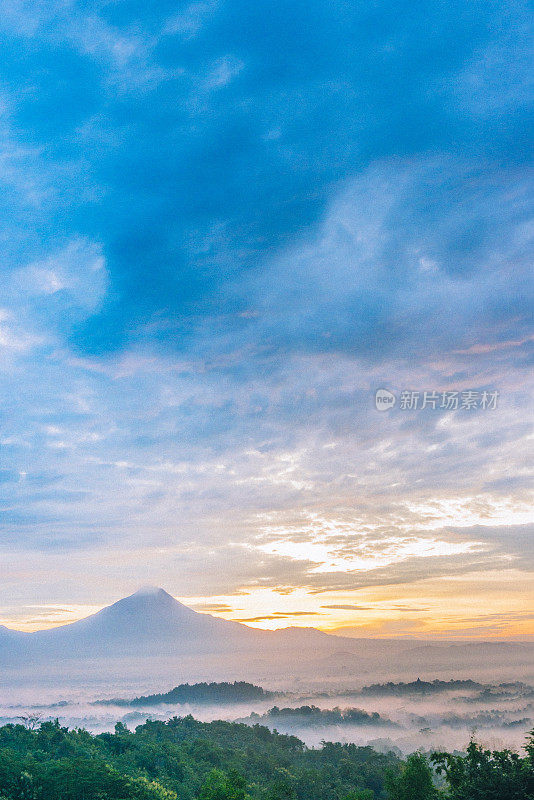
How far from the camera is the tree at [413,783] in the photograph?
44.9 m

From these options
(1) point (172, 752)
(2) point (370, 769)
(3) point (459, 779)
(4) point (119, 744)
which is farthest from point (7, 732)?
(3) point (459, 779)

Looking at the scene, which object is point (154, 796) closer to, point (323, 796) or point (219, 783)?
point (219, 783)

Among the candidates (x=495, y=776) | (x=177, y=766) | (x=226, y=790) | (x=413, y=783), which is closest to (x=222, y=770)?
(x=177, y=766)

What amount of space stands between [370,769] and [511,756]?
6497cm

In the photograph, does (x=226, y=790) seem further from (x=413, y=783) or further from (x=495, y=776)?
(x=495, y=776)

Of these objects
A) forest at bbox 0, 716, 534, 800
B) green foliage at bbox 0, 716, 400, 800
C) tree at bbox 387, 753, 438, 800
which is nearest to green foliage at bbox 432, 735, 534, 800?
forest at bbox 0, 716, 534, 800

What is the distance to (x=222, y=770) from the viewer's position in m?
80.0

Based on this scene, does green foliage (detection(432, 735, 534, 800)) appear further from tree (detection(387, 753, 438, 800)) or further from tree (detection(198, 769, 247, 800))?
tree (detection(198, 769, 247, 800))

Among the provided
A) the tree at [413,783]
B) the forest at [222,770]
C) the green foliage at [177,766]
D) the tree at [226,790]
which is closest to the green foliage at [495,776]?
the forest at [222,770]

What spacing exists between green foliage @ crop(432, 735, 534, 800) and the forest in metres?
0.05

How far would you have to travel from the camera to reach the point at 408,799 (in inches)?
1773

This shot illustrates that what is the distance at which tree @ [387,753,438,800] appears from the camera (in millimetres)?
44906

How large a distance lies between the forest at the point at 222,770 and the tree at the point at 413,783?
0.24 feet

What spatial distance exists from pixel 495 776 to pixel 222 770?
61.3 meters
